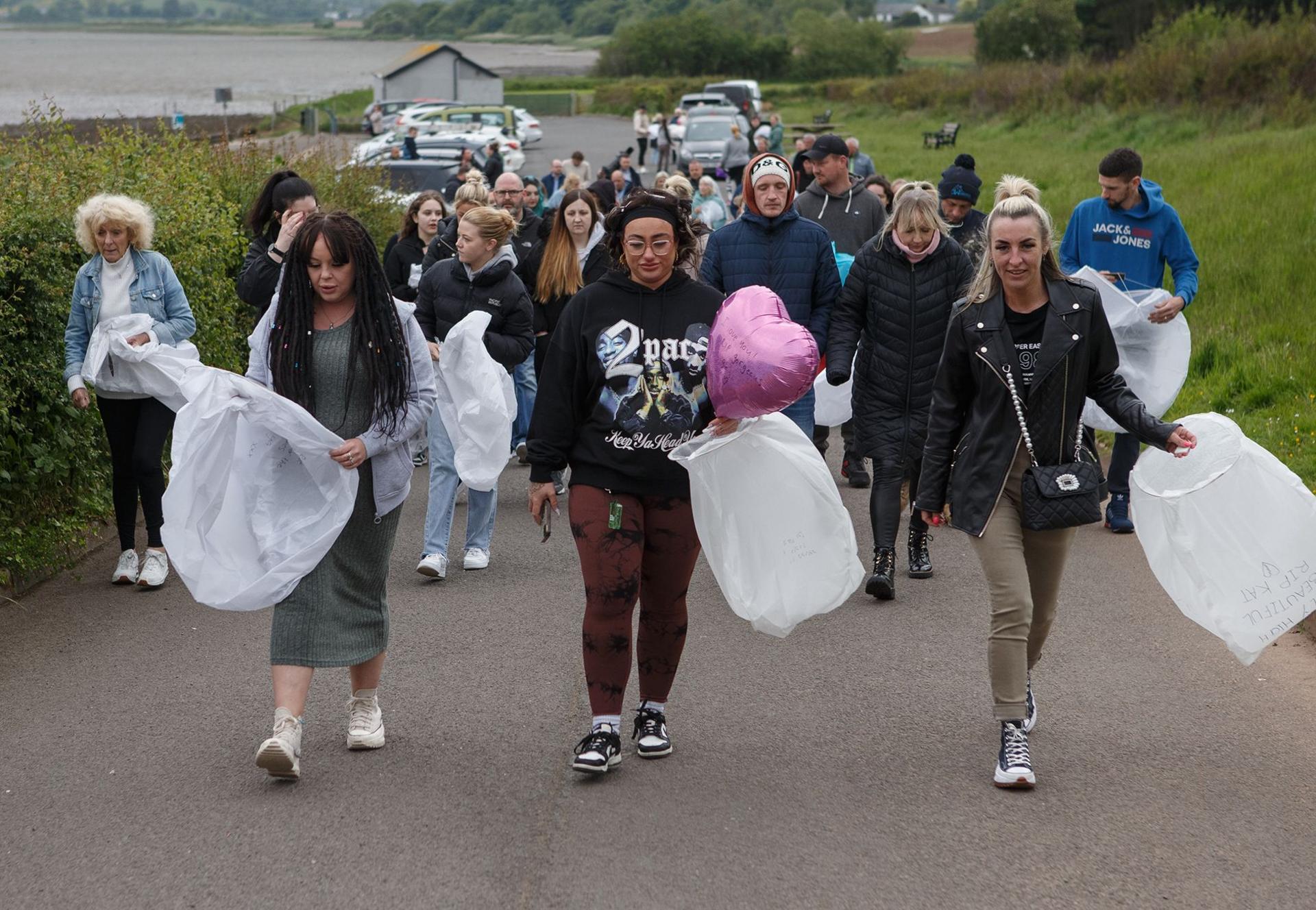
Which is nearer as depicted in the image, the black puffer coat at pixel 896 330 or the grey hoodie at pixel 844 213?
the black puffer coat at pixel 896 330

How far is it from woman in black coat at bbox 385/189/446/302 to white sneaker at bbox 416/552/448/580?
11.4ft

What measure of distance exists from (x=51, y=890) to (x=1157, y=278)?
6730 mm

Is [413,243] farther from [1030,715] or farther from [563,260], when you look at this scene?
[1030,715]

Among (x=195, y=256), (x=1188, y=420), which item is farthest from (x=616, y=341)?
(x=195, y=256)

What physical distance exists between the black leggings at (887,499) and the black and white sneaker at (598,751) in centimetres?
275

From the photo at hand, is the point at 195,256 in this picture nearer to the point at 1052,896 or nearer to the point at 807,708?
the point at 807,708

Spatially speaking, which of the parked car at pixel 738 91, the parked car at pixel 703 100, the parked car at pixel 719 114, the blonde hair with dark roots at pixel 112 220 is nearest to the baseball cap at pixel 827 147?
the blonde hair with dark roots at pixel 112 220

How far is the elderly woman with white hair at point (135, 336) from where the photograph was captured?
296 inches

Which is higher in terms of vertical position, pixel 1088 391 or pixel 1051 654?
pixel 1088 391

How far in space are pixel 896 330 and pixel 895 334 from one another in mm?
22

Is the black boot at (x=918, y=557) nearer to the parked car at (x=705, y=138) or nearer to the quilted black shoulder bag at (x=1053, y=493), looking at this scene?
the quilted black shoulder bag at (x=1053, y=493)

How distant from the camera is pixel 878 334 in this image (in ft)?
24.8

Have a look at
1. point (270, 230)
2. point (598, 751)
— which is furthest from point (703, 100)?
point (598, 751)

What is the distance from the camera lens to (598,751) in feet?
16.8
